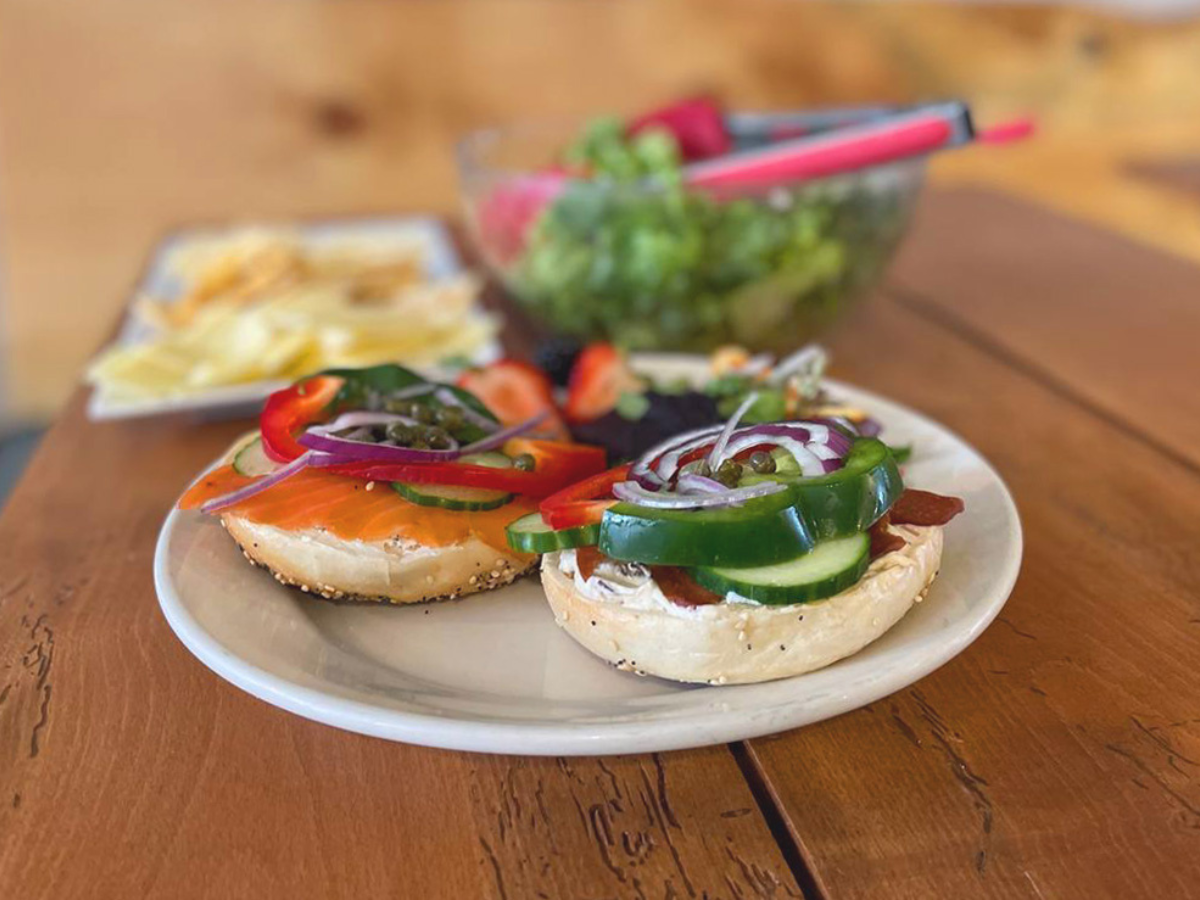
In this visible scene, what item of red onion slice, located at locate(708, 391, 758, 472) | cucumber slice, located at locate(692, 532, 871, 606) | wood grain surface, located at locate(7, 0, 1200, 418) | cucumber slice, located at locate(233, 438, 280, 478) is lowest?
wood grain surface, located at locate(7, 0, 1200, 418)

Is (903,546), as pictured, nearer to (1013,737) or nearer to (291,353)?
(1013,737)

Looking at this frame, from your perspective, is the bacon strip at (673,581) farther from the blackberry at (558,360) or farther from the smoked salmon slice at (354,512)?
the blackberry at (558,360)

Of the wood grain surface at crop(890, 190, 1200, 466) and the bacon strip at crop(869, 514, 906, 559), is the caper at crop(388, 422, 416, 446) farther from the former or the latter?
the wood grain surface at crop(890, 190, 1200, 466)

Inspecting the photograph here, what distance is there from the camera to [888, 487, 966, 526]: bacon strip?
103 centimetres

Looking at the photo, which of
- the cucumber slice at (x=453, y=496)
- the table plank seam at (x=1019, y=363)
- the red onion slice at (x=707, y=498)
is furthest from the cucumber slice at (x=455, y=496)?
the table plank seam at (x=1019, y=363)

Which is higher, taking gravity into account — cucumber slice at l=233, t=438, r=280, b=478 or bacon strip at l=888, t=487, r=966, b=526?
bacon strip at l=888, t=487, r=966, b=526

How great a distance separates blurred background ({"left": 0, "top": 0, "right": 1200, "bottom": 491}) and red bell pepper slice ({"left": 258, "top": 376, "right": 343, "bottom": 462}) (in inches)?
96.1

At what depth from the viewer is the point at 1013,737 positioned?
93 centimetres

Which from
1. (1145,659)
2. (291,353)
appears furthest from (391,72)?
(1145,659)

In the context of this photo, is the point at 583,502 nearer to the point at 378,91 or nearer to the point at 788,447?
the point at 788,447

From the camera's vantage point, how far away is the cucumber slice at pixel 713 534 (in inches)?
35.4

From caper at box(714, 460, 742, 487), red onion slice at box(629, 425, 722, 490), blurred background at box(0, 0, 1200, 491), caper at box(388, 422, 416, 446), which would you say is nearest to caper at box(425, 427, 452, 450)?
caper at box(388, 422, 416, 446)

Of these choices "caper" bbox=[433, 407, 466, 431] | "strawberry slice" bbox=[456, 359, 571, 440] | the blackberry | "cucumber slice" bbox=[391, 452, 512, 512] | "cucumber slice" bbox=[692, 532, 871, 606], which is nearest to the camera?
"cucumber slice" bbox=[692, 532, 871, 606]

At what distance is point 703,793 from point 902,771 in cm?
17
